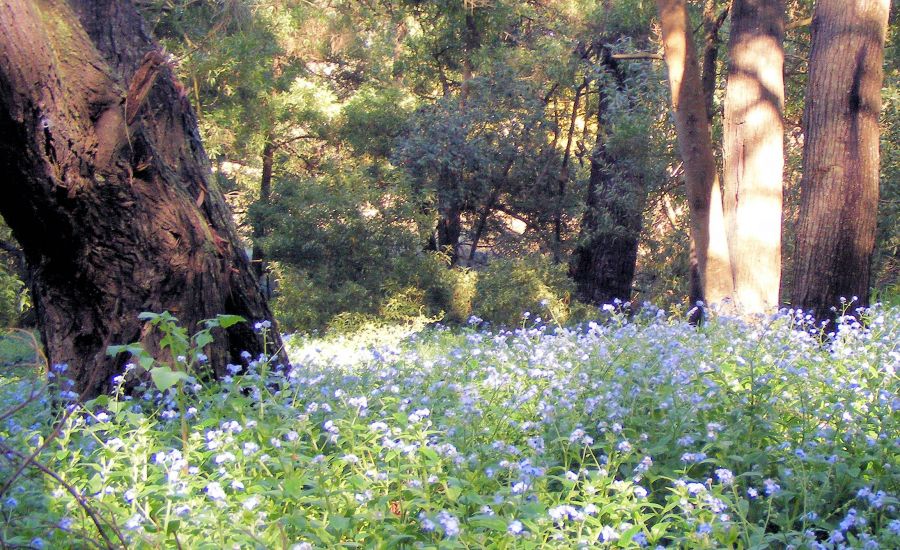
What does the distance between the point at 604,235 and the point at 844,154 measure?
399 inches

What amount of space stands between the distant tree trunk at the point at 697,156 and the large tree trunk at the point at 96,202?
4.76 m

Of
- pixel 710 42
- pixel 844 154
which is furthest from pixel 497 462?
pixel 710 42

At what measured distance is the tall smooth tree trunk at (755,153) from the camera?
25.7 feet

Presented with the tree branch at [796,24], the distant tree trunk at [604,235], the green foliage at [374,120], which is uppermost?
the tree branch at [796,24]

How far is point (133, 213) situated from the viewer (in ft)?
14.7

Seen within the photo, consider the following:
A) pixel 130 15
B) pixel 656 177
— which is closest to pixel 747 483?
pixel 130 15

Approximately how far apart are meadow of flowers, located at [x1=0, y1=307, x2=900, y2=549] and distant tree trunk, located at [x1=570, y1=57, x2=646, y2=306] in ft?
42.4

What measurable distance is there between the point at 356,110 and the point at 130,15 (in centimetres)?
1417

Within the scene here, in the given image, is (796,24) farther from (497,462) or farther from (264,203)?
(264,203)

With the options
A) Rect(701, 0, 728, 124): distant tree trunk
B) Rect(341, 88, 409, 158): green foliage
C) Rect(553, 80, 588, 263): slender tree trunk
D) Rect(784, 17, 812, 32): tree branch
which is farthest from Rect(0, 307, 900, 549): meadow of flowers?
Rect(341, 88, 409, 158): green foliage

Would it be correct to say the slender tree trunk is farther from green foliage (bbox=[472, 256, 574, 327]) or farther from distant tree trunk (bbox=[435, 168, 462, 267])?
distant tree trunk (bbox=[435, 168, 462, 267])

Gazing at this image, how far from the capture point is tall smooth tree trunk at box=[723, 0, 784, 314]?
7824mm

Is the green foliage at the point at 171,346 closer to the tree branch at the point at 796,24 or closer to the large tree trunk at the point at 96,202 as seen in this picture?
the large tree trunk at the point at 96,202

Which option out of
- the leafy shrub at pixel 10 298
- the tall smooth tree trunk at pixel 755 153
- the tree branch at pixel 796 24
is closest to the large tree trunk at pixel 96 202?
the tall smooth tree trunk at pixel 755 153
